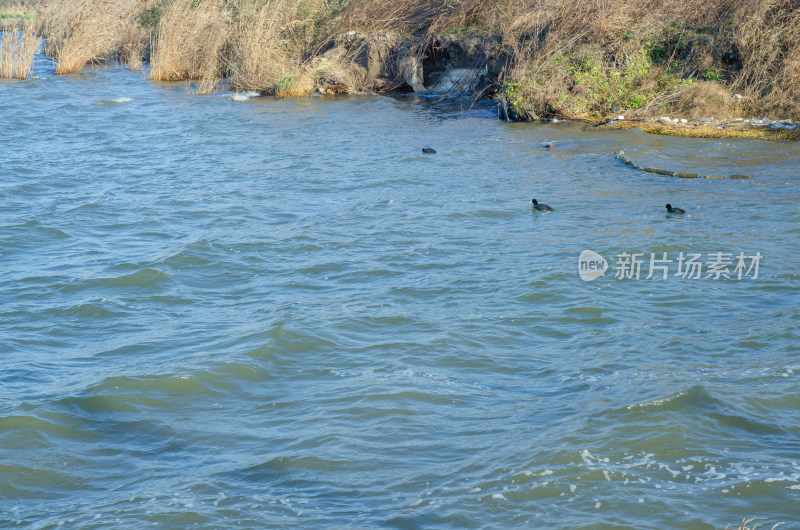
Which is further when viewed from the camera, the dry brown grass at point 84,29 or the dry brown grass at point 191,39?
the dry brown grass at point 84,29

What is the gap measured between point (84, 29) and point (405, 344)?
81.3 feet

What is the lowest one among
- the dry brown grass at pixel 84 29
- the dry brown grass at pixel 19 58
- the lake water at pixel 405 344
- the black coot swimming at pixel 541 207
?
the lake water at pixel 405 344

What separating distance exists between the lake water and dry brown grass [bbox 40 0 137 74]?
14.5 m

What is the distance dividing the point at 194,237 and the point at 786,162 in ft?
30.6

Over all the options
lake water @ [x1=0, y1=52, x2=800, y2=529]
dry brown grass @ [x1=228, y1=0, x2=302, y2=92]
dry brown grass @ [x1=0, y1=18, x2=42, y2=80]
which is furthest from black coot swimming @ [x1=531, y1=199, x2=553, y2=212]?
dry brown grass @ [x1=0, y1=18, x2=42, y2=80]

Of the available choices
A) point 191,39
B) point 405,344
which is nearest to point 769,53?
point 405,344

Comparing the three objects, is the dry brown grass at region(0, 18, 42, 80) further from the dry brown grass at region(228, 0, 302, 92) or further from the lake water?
the lake water

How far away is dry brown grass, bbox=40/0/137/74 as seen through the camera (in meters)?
28.0

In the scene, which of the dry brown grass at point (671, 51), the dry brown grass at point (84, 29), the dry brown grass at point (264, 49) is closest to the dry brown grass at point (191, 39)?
the dry brown grass at point (264, 49)

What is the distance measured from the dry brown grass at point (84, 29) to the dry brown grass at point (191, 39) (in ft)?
11.5

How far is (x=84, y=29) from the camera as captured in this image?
27922mm

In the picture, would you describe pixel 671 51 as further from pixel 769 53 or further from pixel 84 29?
pixel 84 29

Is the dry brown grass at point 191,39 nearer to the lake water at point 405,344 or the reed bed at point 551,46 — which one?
the reed bed at point 551,46

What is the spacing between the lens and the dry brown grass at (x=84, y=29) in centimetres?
2795
